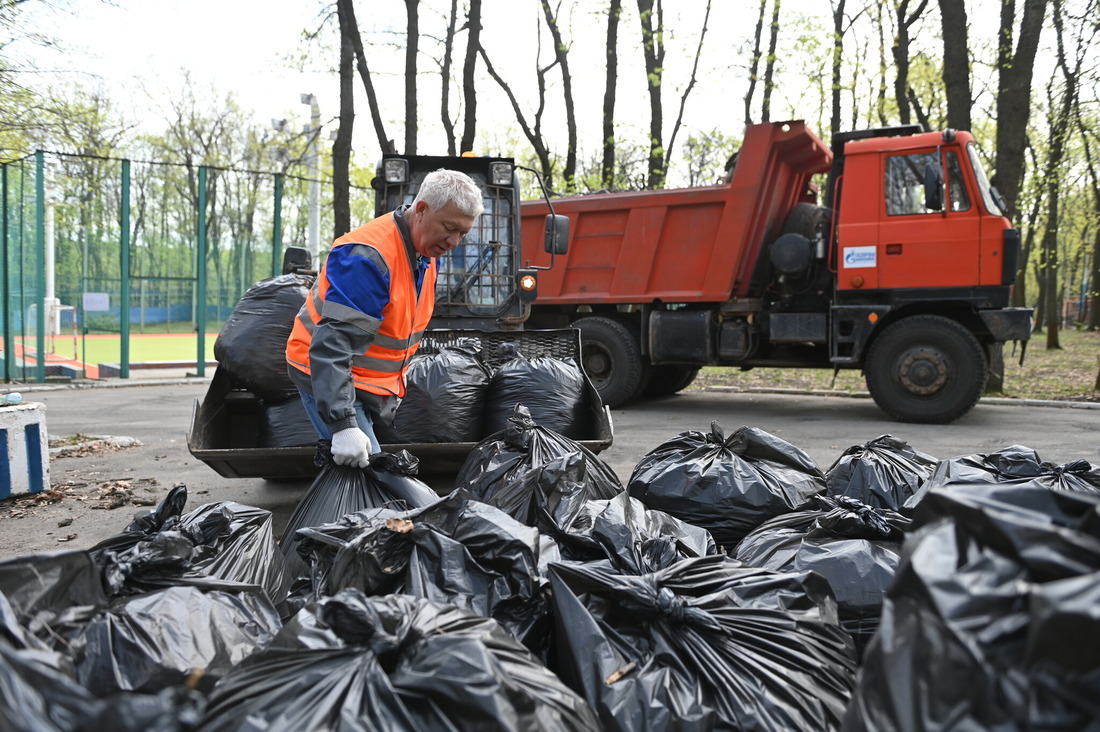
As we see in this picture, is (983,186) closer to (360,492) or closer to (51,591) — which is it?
(360,492)

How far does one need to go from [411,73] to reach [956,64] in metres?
7.65

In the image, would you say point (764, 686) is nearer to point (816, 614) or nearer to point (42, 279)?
point (816, 614)

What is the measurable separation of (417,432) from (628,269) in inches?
212

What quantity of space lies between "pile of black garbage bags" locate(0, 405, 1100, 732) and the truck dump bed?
5.76m

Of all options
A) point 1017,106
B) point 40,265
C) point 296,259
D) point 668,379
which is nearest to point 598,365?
point 668,379

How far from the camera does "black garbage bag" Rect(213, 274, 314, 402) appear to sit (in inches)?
157

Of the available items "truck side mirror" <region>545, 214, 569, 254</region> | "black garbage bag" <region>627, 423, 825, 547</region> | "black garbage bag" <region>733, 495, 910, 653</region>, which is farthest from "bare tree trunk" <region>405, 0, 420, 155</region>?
"black garbage bag" <region>733, 495, 910, 653</region>

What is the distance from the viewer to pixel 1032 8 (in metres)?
9.20

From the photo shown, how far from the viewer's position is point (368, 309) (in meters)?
2.57

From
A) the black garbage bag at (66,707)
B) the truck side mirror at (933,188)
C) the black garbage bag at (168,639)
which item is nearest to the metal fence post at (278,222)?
the truck side mirror at (933,188)

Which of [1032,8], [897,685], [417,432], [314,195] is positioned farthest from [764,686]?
[314,195]

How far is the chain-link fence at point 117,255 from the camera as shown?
1128 centimetres

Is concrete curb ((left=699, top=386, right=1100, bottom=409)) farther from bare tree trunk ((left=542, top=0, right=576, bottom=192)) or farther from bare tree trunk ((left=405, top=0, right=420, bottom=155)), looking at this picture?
bare tree trunk ((left=542, top=0, right=576, bottom=192))

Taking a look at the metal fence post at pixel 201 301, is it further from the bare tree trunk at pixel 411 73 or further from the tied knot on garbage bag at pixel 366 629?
the tied knot on garbage bag at pixel 366 629
